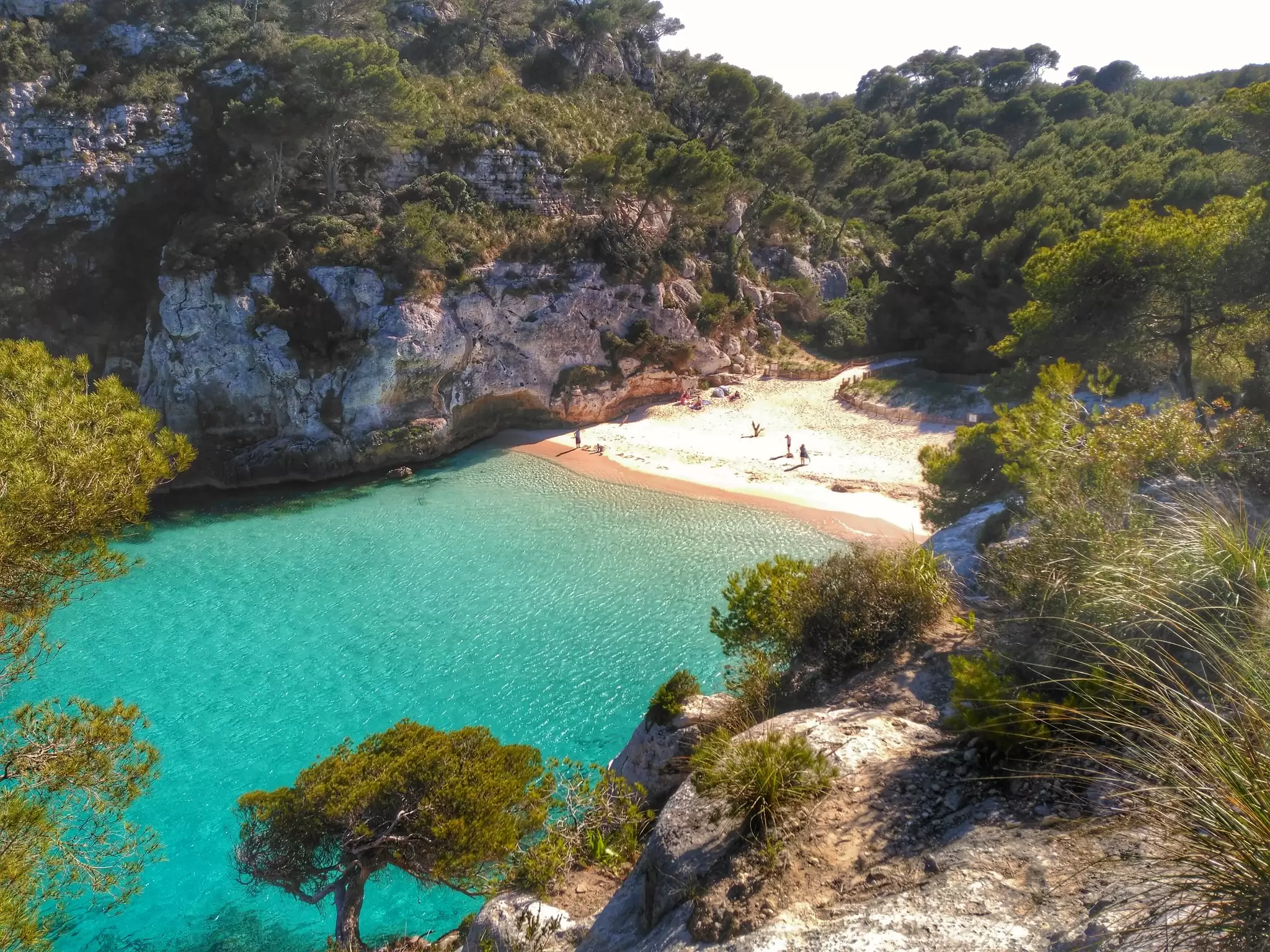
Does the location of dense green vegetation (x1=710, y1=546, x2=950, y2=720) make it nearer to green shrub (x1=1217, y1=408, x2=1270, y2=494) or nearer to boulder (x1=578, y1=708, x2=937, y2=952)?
boulder (x1=578, y1=708, x2=937, y2=952)

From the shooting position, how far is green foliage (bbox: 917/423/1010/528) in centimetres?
1530

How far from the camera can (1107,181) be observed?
2862 cm

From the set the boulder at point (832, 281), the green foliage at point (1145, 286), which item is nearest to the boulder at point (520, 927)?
the green foliage at point (1145, 286)

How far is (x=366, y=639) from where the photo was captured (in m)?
16.2

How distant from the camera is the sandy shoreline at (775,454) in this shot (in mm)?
22234

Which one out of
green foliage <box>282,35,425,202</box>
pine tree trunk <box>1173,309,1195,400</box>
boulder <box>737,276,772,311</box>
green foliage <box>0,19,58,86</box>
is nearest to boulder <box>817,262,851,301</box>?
boulder <box>737,276,772,311</box>

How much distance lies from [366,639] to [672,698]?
375 inches

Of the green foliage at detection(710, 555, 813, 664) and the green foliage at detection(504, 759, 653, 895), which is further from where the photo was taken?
the green foliage at detection(710, 555, 813, 664)

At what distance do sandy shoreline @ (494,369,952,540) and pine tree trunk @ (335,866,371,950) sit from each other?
15.8 metres

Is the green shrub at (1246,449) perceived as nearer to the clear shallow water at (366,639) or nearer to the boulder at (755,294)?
the clear shallow water at (366,639)

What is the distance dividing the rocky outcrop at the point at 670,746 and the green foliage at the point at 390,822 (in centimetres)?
157

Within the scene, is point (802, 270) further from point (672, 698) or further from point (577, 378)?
point (672, 698)

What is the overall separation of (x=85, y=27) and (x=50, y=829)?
39393mm

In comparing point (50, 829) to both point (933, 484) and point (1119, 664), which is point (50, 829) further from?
point (933, 484)
